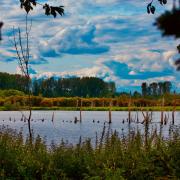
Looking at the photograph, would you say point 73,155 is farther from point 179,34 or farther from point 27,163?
point 179,34

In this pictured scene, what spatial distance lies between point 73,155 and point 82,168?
667 millimetres

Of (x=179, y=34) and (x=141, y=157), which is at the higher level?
(x=179, y=34)

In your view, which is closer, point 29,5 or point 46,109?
point 29,5

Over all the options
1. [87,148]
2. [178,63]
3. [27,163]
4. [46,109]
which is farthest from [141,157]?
[46,109]

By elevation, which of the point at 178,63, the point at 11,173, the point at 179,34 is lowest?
the point at 11,173

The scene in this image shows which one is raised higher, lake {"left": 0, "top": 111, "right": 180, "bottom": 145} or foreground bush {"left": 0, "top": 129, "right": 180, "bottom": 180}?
foreground bush {"left": 0, "top": 129, "right": 180, "bottom": 180}

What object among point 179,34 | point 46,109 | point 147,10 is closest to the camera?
point 179,34

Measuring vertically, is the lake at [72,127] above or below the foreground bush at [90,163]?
below

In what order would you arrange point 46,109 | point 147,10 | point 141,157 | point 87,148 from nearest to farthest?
point 147,10 < point 141,157 < point 87,148 < point 46,109

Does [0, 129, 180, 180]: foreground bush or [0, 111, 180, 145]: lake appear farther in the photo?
[0, 111, 180, 145]: lake

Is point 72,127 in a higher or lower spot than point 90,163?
lower

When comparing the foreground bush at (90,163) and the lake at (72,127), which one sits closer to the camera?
the foreground bush at (90,163)

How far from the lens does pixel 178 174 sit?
407 inches

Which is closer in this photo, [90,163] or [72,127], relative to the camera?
[90,163]
